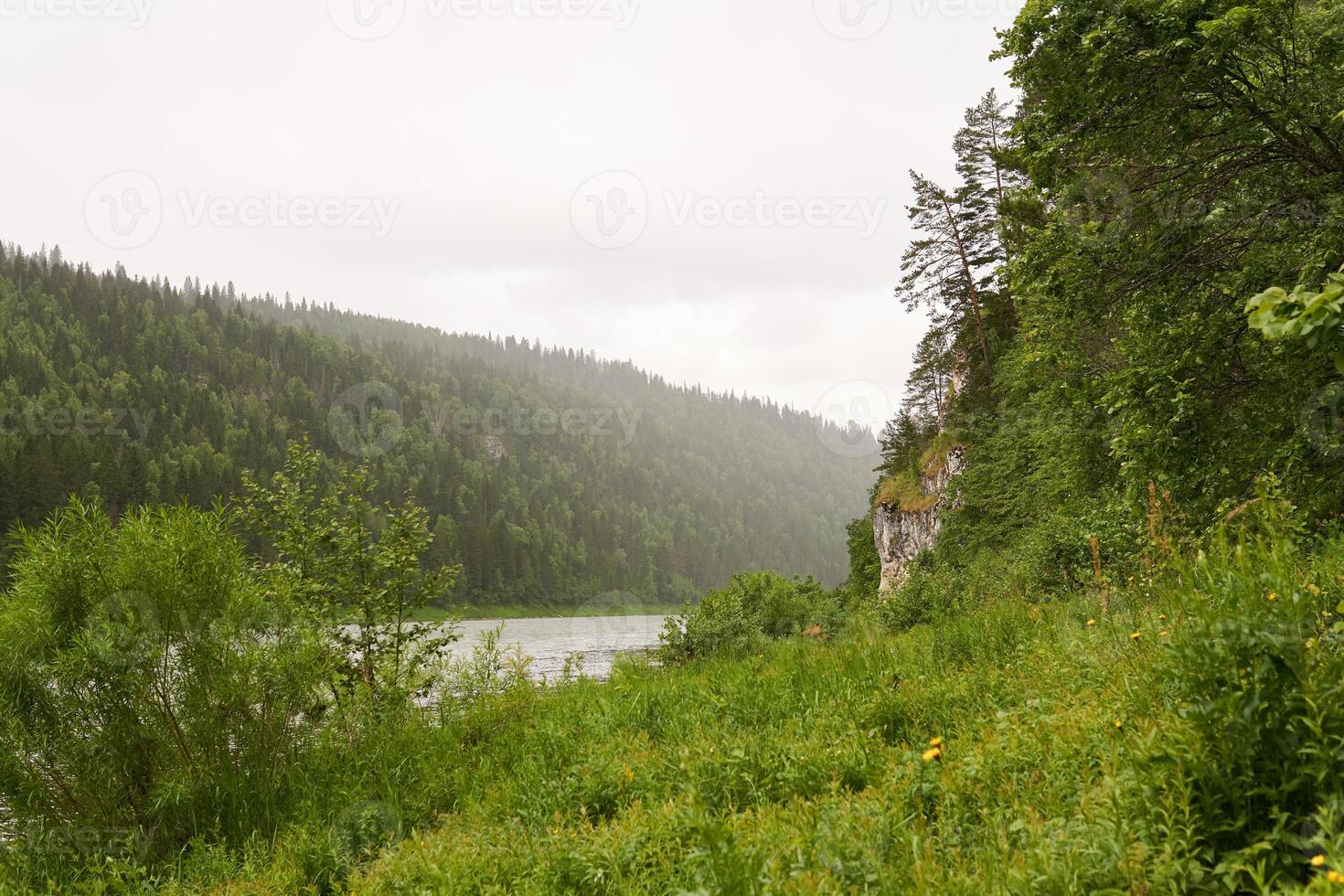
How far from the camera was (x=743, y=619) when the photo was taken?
819 inches

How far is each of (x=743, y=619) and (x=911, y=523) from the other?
1751cm

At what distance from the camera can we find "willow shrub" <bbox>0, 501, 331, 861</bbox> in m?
7.52

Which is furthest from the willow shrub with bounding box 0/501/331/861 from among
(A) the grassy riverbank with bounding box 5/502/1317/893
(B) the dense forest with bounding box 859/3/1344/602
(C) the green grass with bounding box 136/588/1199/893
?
(B) the dense forest with bounding box 859/3/1344/602

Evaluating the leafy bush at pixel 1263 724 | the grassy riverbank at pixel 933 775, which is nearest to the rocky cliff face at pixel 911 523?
the grassy riverbank at pixel 933 775

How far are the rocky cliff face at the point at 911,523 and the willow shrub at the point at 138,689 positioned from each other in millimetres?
23487

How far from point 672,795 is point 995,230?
26935mm

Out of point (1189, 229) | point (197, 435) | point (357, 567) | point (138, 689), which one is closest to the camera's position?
point (138, 689)

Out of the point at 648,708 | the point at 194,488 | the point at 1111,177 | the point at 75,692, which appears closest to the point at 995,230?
the point at 1111,177

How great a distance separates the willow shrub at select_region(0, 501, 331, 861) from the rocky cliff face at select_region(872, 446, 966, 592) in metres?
23.5

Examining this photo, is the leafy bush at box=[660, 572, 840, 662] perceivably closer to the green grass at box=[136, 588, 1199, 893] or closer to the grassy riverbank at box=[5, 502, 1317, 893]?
the green grass at box=[136, 588, 1199, 893]

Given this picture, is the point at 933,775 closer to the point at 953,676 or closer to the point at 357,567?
the point at 953,676

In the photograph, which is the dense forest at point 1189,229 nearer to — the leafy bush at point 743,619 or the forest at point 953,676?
the forest at point 953,676

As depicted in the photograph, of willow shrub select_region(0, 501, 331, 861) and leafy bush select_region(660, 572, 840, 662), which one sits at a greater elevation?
willow shrub select_region(0, 501, 331, 861)

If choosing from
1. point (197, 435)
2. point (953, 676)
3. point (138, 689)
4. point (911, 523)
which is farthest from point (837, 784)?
point (197, 435)
